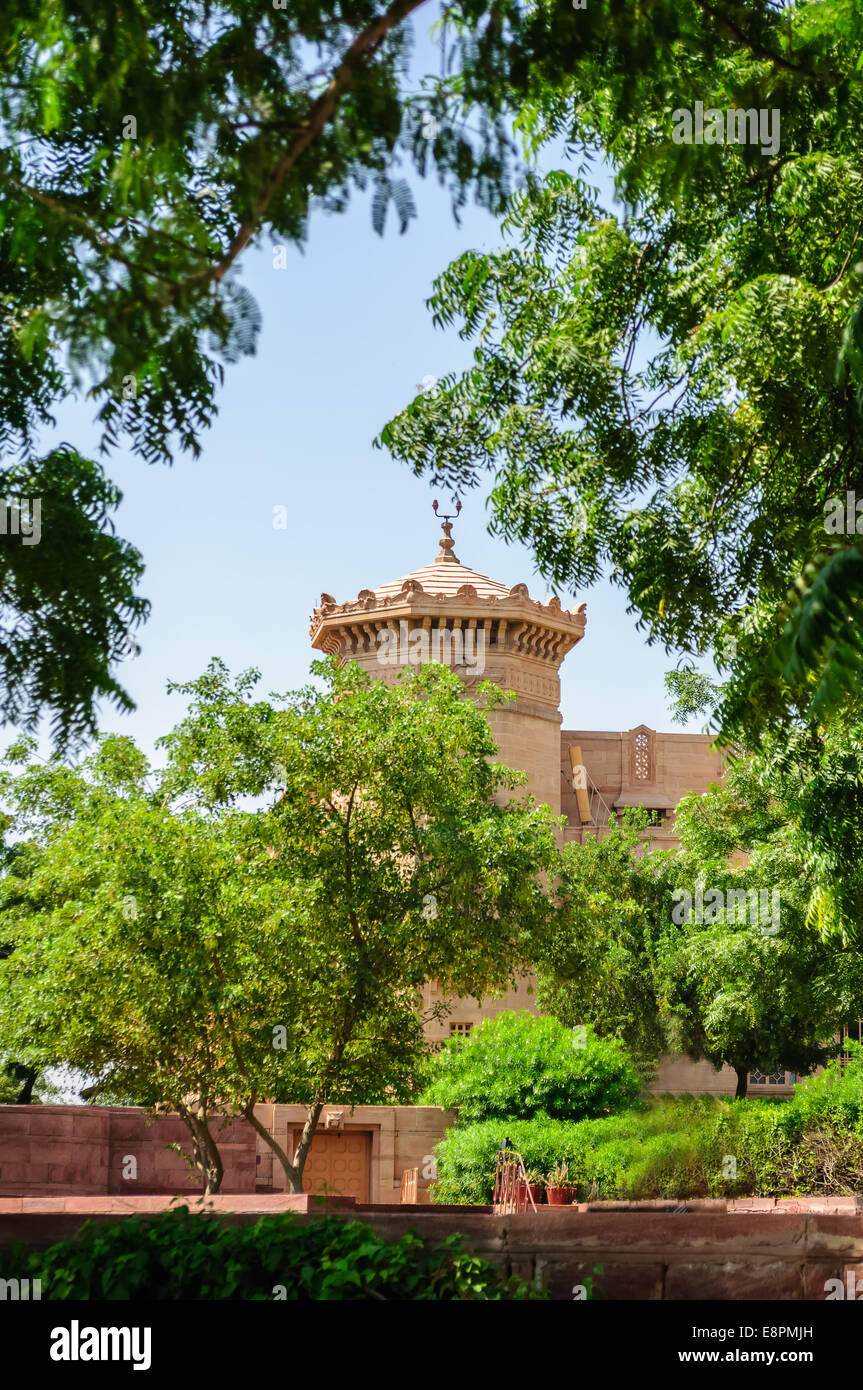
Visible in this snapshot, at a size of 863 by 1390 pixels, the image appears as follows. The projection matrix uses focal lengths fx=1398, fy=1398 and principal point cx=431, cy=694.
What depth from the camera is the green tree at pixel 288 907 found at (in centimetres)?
1817

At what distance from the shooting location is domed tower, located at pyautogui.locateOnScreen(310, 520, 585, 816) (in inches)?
1446

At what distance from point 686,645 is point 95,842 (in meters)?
10.7

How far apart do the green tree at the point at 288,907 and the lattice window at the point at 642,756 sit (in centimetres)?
2214

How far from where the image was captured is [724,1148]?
21.6 m

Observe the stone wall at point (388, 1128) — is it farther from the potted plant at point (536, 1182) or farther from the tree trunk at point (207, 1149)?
the tree trunk at point (207, 1149)

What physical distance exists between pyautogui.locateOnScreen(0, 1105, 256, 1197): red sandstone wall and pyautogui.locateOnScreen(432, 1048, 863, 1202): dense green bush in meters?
5.58

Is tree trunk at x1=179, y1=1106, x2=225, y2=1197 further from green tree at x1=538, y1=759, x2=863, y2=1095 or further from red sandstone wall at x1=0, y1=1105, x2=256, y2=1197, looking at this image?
green tree at x1=538, y1=759, x2=863, y2=1095

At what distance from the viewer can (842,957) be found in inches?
886

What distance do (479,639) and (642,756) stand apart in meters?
8.71

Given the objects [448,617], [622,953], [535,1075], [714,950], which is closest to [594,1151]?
[535,1075]

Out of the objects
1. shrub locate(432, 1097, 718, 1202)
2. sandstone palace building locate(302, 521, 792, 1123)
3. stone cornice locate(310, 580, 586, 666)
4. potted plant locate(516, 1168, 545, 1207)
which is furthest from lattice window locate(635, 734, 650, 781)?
potted plant locate(516, 1168, 545, 1207)

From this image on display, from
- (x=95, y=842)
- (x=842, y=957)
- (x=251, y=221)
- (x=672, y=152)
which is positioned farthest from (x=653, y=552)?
(x=842, y=957)

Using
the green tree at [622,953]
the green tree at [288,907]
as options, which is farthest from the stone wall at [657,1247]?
the green tree at [622,953]
